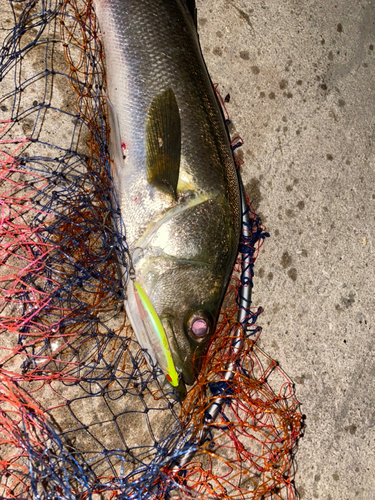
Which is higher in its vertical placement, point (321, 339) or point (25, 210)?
point (25, 210)

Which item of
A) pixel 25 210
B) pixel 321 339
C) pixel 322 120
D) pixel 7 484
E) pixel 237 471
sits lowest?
pixel 237 471

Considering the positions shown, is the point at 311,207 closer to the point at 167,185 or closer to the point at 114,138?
the point at 167,185

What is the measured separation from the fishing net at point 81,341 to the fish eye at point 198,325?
0.27 meters

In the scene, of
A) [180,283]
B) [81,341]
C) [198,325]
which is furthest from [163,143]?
[81,341]

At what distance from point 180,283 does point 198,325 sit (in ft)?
0.83

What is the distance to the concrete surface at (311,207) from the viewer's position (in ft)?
8.80

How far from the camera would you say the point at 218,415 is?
2.46m

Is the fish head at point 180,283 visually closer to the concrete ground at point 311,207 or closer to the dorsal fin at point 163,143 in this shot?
the dorsal fin at point 163,143

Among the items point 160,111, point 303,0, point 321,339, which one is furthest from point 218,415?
point 303,0

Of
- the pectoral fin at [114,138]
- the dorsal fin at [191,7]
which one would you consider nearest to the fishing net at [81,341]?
the pectoral fin at [114,138]

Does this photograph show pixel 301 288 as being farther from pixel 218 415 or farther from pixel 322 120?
pixel 322 120

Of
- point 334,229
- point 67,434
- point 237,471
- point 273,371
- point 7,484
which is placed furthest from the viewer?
point 334,229

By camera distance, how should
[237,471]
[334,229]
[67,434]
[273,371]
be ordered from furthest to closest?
[334,229] → [273,371] → [237,471] → [67,434]

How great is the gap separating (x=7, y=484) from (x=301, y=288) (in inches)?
86.6
